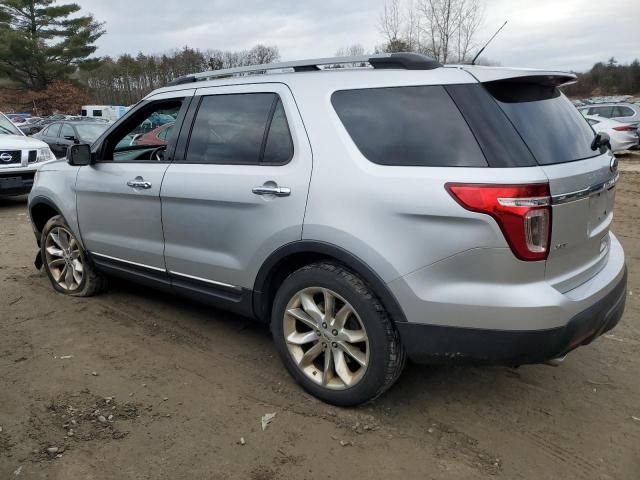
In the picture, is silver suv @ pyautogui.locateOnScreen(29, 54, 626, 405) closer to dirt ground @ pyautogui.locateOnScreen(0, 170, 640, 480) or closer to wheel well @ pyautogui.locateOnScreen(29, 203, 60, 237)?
dirt ground @ pyautogui.locateOnScreen(0, 170, 640, 480)

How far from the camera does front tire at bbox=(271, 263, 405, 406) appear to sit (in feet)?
8.91

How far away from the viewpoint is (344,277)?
2.79 meters

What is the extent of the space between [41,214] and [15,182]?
16.4 ft

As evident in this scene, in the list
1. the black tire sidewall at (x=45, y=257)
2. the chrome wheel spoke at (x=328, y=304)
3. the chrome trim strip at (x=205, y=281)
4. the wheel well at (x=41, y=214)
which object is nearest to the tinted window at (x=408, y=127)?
the chrome wheel spoke at (x=328, y=304)

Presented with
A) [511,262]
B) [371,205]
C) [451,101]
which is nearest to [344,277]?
[371,205]

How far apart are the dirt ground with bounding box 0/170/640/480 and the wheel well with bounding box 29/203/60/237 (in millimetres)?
1296

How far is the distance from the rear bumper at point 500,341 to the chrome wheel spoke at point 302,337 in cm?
58

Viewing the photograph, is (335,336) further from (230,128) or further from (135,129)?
(135,129)

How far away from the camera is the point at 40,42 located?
51.4 meters

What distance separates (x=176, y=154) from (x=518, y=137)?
2261 mm

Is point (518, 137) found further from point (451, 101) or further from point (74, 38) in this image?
point (74, 38)

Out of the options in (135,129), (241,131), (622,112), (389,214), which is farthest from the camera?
(622,112)

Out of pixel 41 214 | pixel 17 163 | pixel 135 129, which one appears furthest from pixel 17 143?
pixel 135 129

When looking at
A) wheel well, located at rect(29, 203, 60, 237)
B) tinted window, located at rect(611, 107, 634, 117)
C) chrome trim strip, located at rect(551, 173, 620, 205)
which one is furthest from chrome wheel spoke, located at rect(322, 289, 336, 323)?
tinted window, located at rect(611, 107, 634, 117)
